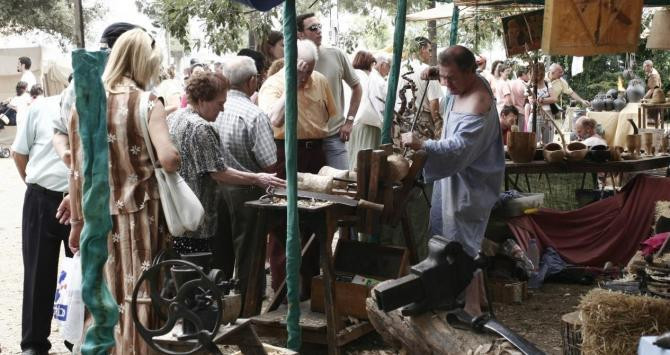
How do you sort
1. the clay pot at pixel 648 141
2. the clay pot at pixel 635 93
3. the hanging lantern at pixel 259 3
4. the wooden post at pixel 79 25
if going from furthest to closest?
the clay pot at pixel 635 93 → the clay pot at pixel 648 141 → the wooden post at pixel 79 25 → the hanging lantern at pixel 259 3

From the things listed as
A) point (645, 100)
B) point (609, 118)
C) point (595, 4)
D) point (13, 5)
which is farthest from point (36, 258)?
point (13, 5)

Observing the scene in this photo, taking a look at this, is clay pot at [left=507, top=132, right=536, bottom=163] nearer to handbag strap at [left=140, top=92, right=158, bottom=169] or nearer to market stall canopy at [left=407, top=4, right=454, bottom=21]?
handbag strap at [left=140, top=92, right=158, bottom=169]

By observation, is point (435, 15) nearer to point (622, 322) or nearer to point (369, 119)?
point (369, 119)

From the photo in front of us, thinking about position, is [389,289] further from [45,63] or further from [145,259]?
[45,63]

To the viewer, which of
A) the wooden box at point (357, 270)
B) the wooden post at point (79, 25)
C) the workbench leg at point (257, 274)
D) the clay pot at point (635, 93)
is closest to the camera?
the wooden post at point (79, 25)

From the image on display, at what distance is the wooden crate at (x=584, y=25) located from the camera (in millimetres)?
4812

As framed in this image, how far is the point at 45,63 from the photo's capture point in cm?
483

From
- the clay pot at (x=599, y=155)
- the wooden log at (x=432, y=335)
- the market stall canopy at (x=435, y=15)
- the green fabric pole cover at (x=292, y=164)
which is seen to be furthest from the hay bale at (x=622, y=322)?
the market stall canopy at (x=435, y=15)

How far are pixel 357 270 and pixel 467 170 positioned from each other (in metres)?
0.89

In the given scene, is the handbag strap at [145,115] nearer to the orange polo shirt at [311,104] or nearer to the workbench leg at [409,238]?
the workbench leg at [409,238]

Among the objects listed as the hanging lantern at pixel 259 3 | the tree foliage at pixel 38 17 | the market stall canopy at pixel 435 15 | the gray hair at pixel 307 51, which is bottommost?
the gray hair at pixel 307 51

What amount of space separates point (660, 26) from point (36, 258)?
18.3ft

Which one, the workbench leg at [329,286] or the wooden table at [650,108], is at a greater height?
the wooden table at [650,108]

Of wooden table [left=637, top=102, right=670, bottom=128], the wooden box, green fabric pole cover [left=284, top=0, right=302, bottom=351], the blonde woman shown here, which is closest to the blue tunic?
the wooden box
